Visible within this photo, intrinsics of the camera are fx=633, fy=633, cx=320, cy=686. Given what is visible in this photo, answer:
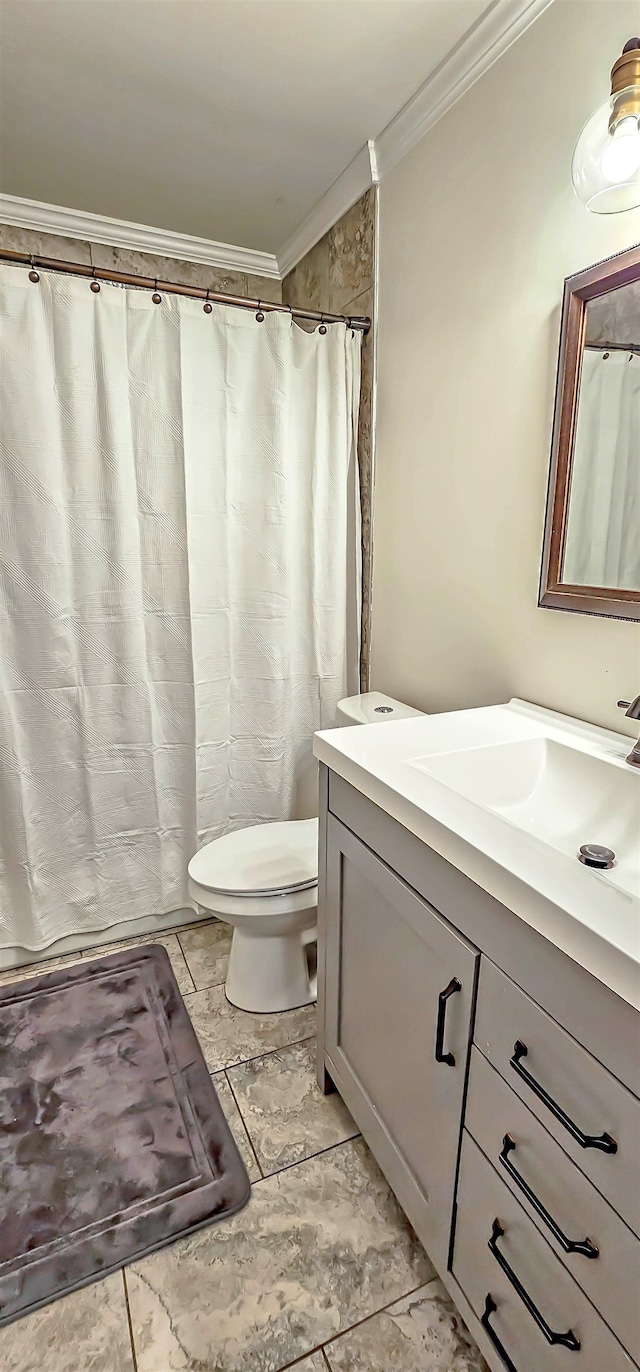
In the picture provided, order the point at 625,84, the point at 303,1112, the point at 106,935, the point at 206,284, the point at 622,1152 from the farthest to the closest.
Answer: the point at 206,284, the point at 106,935, the point at 303,1112, the point at 625,84, the point at 622,1152

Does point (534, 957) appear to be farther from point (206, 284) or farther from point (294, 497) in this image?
point (206, 284)

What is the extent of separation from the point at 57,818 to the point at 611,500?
161 centimetres

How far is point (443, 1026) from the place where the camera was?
0.87 meters

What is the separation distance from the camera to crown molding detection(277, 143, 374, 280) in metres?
1.72

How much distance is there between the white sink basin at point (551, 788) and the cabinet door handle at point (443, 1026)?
0.25 m

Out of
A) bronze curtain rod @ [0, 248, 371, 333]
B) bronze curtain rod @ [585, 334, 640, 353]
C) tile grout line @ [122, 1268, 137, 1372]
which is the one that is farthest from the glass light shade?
tile grout line @ [122, 1268, 137, 1372]

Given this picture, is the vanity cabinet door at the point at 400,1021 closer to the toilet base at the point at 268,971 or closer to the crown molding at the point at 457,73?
the toilet base at the point at 268,971

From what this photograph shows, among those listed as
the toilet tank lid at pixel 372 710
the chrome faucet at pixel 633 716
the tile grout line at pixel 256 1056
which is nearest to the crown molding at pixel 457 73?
the chrome faucet at pixel 633 716

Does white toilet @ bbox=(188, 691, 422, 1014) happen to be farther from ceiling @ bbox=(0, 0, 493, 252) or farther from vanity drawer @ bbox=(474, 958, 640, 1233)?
ceiling @ bbox=(0, 0, 493, 252)

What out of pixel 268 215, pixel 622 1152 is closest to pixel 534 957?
pixel 622 1152

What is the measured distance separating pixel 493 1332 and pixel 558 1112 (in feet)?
1.50

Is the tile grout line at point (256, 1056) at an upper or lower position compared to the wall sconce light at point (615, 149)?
lower

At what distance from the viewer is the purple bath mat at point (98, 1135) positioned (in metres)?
1.14

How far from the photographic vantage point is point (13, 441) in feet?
5.15
